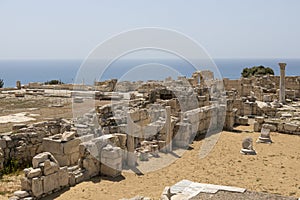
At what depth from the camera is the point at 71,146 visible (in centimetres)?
1222

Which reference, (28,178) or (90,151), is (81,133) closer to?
(90,151)

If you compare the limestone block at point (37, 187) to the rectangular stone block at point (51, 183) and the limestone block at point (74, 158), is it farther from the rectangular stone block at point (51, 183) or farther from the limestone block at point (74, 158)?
the limestone block at point (74, 158)

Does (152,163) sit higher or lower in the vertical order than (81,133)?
lower

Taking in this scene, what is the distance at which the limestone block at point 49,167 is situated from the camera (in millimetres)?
10234

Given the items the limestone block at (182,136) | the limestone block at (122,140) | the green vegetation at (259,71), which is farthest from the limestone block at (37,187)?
the green vegetation at (259,71)

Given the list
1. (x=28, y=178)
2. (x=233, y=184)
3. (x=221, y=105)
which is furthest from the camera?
(x=221, y=105)

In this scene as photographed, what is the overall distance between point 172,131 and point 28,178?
7.84m

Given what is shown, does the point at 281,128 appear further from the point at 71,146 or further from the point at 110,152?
the point at 71,146

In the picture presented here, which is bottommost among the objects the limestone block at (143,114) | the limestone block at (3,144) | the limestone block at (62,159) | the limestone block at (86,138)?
the limestone block at (62,159)

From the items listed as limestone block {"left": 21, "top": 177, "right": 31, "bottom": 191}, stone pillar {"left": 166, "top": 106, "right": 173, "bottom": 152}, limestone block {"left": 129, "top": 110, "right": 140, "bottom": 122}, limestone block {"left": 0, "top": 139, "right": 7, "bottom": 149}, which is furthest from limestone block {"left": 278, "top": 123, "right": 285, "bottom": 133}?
limestone block {"left": 21, "top": 177, "right": 31, "bottom": 191}

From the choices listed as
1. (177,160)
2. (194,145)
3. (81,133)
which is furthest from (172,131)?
(81,133)

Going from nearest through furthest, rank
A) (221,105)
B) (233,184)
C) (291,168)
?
(233,184) < (291,168) < (221,105)

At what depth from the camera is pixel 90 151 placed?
11.9m

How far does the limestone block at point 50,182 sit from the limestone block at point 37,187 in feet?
0.44
